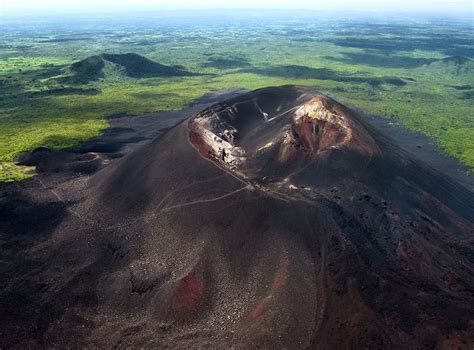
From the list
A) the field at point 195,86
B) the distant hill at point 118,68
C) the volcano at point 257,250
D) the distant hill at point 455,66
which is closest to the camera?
the volcano at point 257,250

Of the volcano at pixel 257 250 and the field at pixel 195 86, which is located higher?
the volcano at pixel 257 250

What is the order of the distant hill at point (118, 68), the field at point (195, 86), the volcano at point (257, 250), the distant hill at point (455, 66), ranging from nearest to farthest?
the volcano at point (257, 250)
the field at point (195, 86)
the distant hill at point (118, 68)
the distant hill at point (455, 66)

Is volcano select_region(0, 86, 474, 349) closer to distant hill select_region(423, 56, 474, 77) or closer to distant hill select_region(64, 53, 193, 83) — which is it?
distant hill select_region(64, 53, 193, 83)

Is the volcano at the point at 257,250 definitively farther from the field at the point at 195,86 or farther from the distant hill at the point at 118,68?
the distant hill at the point at 118,68

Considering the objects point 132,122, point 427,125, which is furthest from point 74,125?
point 427,125

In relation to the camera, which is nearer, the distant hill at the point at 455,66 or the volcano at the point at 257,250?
the volcano at the point at 257,250

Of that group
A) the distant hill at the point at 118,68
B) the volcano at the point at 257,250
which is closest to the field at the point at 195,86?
the distant hill at the point at 118,68
